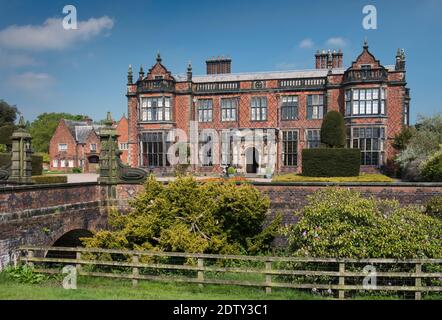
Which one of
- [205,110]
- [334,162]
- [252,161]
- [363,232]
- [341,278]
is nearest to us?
[341,278]

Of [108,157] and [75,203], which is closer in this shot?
[75,203]

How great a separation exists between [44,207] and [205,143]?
2244 centimetres

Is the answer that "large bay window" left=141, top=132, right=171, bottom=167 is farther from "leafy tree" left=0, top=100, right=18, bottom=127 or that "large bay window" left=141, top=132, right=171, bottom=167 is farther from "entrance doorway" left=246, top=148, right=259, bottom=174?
"leafy tree" left=0, top=100, right=18, bottom=127

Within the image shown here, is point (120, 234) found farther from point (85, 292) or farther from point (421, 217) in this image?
point (421, 217)

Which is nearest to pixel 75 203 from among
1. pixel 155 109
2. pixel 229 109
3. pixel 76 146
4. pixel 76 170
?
pixel 155 109

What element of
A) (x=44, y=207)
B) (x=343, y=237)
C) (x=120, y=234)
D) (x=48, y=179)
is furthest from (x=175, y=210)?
(x=48, y=179)

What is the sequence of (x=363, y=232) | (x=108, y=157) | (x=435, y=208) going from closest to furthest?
(x=363, y=232) < (x=435, y=208) < (x=108, y=157)

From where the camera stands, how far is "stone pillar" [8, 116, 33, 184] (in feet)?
56.2

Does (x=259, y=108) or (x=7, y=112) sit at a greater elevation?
(x=7, y=112)

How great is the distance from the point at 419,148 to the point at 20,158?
22.8 meters

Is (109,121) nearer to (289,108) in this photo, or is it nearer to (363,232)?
(363,232)

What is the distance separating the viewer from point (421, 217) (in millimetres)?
11250

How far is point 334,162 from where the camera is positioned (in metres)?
27.2

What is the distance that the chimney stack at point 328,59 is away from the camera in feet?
118
